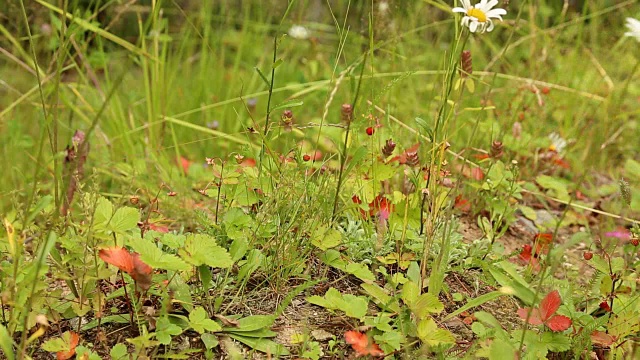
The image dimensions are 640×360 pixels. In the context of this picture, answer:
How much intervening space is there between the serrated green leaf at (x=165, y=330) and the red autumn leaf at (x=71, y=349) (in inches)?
5.5

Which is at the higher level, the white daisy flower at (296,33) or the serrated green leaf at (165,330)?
the white daisy flower at (296,33)

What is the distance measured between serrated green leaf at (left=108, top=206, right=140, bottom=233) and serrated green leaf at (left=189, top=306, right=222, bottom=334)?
0.20 metres

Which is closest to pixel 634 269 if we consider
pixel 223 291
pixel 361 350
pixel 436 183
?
pixel 436 183

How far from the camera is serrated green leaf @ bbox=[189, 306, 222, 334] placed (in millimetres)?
Answer: 1193

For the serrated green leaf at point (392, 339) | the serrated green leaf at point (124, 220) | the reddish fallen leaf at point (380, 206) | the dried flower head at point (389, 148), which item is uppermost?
the dried flower head at point (389, 148)

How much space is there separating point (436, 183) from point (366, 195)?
162 mm

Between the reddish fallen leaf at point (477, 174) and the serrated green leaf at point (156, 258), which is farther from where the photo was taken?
the reddish fallen leaf at point (477, 174)

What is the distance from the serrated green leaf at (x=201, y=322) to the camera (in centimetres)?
119

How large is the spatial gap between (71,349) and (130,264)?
184 millimetres

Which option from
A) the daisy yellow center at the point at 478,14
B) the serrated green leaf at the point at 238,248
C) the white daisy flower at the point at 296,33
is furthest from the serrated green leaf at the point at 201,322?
the white daisy flower at the point at 296,33

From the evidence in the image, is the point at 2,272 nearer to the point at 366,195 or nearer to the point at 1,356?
the point at 1,356

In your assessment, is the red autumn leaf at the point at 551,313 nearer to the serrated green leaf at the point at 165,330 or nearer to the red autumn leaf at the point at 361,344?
the red autumn leaf at the point at 361,344

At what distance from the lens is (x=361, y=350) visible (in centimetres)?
118

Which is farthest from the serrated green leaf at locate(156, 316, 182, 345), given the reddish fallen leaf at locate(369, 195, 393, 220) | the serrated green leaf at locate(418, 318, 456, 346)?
the reddish fallen leaf at locate(369, 195, 393, 220)
